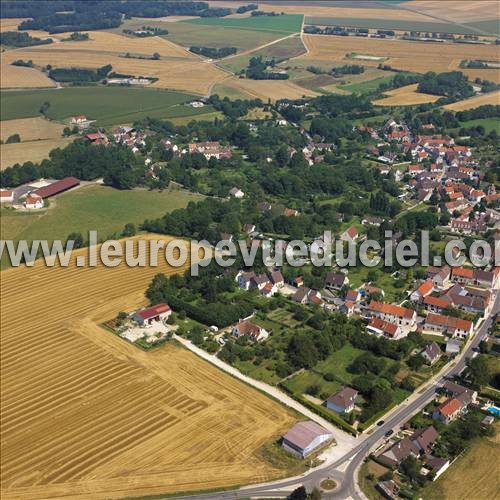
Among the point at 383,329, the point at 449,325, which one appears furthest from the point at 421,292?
the point at 383,329

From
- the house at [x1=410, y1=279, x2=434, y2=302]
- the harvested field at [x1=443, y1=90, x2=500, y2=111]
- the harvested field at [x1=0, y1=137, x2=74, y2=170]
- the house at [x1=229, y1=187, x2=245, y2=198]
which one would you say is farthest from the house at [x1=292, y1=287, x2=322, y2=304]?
the harvested field at [x1=443, y1=90, x2=500, y2=111]

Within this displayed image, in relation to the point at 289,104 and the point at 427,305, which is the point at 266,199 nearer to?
the point at 427,305

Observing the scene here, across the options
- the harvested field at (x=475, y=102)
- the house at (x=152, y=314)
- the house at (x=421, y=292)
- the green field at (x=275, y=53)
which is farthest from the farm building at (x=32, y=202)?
the green field at (x=275, y=53)

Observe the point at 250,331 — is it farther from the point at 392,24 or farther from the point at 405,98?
the point at 392,24

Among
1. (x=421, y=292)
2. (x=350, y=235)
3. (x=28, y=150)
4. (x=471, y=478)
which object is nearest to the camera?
(x=471, y=478)

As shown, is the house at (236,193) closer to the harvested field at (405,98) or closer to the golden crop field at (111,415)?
the golden crop field at (111,415)

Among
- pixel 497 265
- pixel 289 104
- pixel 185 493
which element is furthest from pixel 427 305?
pixel 289 104
